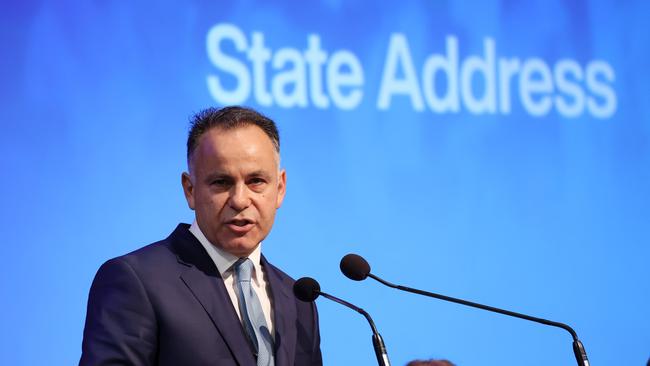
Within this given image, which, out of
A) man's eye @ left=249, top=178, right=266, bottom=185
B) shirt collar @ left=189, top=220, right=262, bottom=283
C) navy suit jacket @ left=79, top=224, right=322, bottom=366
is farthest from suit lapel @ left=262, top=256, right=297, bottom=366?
man's eye @ left=249, top=178, right=266, bottom=185

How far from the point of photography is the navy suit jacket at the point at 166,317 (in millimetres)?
2145

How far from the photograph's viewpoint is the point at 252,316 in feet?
7.65

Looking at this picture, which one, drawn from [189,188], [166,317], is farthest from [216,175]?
[166,317]

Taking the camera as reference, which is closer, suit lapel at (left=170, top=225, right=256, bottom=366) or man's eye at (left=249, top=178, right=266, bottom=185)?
suit lapel at (left=170, top=225, right=256, bottom=366)

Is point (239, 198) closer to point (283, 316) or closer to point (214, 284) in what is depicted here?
point (214, 284)

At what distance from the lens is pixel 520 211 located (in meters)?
4.44

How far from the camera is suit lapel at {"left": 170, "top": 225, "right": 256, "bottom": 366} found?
2.24 m

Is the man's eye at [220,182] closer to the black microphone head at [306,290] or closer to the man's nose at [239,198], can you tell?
the man's nose at [239,198]

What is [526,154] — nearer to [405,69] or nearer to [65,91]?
[405,69]

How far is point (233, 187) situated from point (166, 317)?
0.35m

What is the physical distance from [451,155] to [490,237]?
41cm

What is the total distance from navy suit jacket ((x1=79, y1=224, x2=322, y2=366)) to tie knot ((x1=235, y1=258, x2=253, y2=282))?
6 centimetres

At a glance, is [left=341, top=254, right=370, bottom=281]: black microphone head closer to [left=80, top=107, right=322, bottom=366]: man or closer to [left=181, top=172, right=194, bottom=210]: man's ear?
[left=80, top=107, right=322, bottom=366]: man

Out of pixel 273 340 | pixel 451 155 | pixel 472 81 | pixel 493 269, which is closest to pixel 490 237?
pixel 493 269
